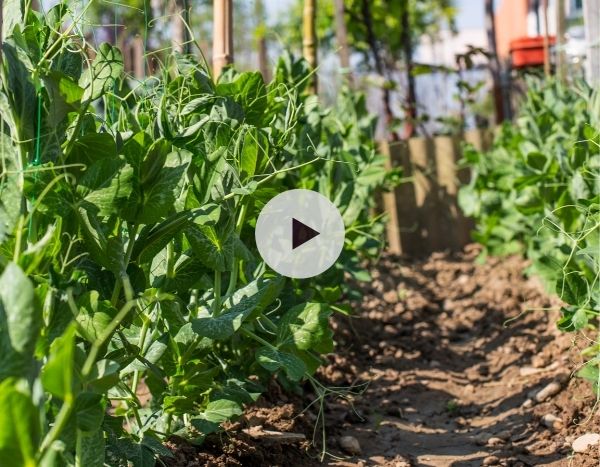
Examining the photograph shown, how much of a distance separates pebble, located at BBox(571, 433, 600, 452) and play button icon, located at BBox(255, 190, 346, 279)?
741mm

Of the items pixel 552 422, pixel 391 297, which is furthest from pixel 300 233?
pixel 391 297

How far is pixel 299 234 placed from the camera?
261 centimetres

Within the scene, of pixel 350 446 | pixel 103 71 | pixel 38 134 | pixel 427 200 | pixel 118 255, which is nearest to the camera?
pixel 38 134

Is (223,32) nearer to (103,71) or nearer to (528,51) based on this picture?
(103,71)

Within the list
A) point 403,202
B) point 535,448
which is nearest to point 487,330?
point 535,448

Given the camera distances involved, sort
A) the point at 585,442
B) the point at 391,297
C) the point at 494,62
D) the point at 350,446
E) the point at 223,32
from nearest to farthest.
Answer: the point at 585,442 → the point at 350,446 → the point at 223,32 → the point at 391,297 → the point at 494,62

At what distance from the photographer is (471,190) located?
540 centimetres

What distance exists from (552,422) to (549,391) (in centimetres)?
25

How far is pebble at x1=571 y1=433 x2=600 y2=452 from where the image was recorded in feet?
7.01

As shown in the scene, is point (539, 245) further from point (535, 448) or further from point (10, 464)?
point (10, 464)

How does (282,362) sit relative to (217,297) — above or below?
below

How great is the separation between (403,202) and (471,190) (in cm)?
97

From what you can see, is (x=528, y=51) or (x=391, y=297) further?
(x=528, y=51)

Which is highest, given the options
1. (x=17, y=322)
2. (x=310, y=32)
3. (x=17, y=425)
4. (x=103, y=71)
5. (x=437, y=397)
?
(x=310, y=32)
